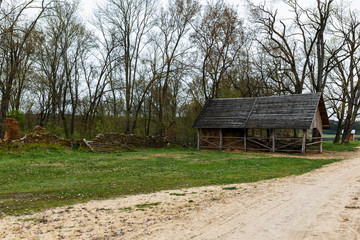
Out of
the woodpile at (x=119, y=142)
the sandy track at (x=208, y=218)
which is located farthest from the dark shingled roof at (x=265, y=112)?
the sandy track at (x=208, y=218)

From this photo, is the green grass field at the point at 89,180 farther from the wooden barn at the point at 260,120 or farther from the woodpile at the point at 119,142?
the wooden barn at the point at 260,120

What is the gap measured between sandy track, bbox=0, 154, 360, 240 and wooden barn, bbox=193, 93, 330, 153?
56.4 feet

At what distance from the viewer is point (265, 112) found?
93.1 ft

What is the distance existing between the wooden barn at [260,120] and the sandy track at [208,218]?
56.4 ft

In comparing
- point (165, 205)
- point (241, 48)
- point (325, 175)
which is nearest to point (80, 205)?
point (165, 205)

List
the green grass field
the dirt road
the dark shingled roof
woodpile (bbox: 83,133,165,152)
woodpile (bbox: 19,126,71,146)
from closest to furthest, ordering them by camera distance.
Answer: the dirt road, the green grass field, woodpile (bbox: 19,126,71,146), the dark shingled roof, woodpile (bbox: 83,133,165,152)

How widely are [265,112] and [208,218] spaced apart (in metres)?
22.9

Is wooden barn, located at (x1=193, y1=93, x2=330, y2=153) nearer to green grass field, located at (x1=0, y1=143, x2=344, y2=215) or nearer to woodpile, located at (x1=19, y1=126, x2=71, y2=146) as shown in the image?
green grass field, located at (x1=0, y1=143, x2=344, y2=215)

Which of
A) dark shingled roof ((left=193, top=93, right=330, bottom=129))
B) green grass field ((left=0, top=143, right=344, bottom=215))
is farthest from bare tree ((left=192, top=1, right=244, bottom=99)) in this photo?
green grass field ((left=0, top=143, right=344, bottom=215))

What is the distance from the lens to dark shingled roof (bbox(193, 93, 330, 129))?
1030 inches

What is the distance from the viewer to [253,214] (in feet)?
23.6

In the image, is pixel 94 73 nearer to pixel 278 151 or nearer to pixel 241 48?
pixel 241 48

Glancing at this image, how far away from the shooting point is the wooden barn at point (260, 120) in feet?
86.5

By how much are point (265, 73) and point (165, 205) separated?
35492 millimetres
